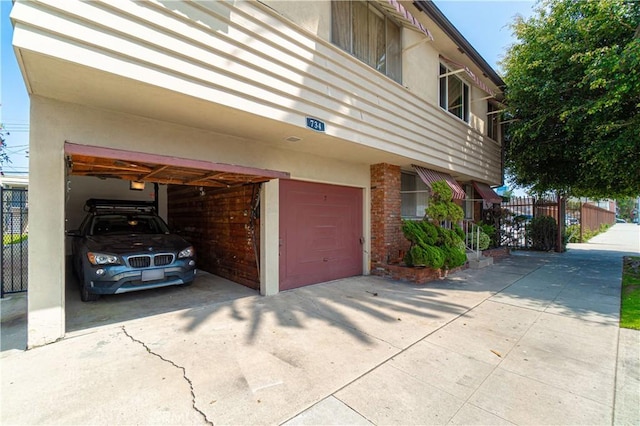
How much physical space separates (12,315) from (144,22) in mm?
4905

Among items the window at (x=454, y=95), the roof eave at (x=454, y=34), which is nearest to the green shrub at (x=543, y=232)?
the roof eave at (x=454, y=34)

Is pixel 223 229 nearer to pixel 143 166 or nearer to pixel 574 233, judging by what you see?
pixel 143 166

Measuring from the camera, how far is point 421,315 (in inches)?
184

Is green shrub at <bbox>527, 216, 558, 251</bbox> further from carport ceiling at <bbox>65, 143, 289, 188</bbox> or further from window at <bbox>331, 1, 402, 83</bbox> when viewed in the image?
carport ceiling at <bbox>65, 143, 289, 188</bbox>

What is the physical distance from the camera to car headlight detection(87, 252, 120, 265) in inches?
187

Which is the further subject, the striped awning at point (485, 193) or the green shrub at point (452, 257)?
the striped awning at point (485, 193)

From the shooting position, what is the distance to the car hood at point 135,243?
16.6 feet

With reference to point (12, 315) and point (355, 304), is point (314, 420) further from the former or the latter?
point (12, 315)

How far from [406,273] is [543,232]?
1019 centimetres

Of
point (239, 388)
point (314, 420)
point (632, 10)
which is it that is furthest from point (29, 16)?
point (632, 10)

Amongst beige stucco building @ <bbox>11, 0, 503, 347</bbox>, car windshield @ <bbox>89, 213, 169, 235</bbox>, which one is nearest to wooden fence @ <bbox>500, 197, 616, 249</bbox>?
beige stucco building @ <bbox>11, 0, 503, 347</bbox>

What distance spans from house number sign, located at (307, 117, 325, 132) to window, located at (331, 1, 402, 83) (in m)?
1.78

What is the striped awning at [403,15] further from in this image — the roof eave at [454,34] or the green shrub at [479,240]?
the green shrub at [479,240]

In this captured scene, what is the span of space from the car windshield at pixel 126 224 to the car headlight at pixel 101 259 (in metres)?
1.30
